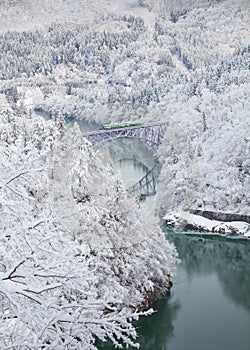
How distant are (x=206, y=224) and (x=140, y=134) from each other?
76.6ft

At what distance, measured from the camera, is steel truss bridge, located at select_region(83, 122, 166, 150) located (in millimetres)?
49719

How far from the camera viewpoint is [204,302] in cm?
2084

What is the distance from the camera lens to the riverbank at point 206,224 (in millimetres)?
30969

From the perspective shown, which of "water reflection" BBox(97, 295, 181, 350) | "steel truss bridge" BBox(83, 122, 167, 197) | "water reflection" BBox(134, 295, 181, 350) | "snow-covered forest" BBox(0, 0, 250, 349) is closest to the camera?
"snow-covered forest" BBox(0, 0, 250, 349)

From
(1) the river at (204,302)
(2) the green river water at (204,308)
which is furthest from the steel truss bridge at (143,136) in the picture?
(2) the green river water at (204,308)

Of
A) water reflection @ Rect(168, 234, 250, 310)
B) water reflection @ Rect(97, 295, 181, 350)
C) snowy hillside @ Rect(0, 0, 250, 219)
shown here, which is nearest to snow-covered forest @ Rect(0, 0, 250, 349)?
snowy hillside @ Rect(0, 0, 250, 219)

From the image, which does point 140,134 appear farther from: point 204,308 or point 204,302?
point 204,308

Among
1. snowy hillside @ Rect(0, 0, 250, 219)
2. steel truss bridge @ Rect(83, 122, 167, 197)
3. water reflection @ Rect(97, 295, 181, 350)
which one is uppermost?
snowy hillside @ Rect(0, 0, 250, 219)

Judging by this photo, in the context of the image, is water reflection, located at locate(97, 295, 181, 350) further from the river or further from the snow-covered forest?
the snow-covered forest

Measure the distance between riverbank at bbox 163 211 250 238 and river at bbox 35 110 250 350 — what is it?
101 centimetres

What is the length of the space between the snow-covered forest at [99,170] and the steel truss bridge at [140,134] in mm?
1671

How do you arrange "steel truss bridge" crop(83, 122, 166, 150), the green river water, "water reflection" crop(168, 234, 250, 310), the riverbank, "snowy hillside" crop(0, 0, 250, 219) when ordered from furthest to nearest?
"steel truss bridge" crop(83, 122, 166, 150) → "snowy hillside" crop(0, 0, 250, 219) → the riverbank → "water reflection" crop(168, 234, 250, 310) → the green river water

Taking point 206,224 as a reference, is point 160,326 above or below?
below

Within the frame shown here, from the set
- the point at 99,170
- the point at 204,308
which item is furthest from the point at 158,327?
the point at 99,170
